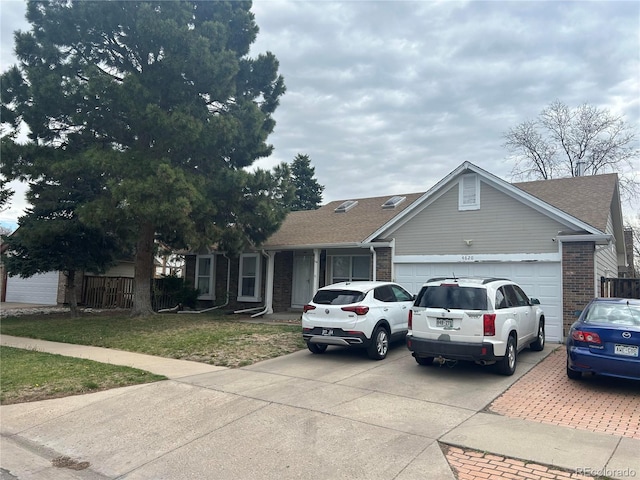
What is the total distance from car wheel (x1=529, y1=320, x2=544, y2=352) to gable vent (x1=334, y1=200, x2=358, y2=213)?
38.4ft

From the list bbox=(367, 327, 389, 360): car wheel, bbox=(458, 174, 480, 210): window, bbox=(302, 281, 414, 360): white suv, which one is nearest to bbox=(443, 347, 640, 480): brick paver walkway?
bbox=(367, 327, 389, 360): car wheel

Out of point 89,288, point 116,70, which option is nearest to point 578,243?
point 116,70

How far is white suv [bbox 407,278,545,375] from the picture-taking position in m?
8.20

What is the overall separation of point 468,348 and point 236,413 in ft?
13.3

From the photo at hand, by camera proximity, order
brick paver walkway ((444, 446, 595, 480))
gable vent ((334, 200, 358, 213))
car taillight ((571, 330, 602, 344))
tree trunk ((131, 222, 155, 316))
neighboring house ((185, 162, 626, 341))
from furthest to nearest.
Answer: gable vent ((334, 200, 358, 213)) → tree trunk ((131, 222, 155, 316)) → neighboring house ((185, 162, 626, 341)) → car taillight ((571, 330, 602, 344)) → brick paver walkway ((444, 446, 595, 480))

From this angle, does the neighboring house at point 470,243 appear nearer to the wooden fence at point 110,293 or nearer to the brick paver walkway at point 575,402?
the brick paver walkway at point 575,402

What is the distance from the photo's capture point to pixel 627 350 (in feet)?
24.2

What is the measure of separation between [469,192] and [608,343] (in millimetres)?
7112

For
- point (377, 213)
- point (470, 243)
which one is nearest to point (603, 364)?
point (470, 243)

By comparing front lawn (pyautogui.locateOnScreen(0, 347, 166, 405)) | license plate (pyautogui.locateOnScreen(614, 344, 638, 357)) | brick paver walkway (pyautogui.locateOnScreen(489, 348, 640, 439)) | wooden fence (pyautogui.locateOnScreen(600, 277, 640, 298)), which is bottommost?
front lawn (pyautogui.locateOnScreen(0, 347, 166, 405))

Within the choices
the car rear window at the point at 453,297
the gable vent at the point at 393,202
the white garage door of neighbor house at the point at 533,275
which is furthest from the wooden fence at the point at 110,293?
the car rear window at the point at 453,297

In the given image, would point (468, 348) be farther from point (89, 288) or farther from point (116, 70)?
point (89, 288)

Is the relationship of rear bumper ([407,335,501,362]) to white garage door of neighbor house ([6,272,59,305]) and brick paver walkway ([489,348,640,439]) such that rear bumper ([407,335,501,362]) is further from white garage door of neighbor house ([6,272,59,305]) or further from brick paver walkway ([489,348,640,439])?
white garage door of neighbor house ([6,272,59,305])

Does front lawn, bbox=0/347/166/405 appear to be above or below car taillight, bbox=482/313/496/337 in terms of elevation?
below
